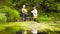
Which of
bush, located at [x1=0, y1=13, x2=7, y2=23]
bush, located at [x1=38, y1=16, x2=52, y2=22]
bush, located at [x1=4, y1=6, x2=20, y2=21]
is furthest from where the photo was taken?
bush, located at [x1=38, y1=16, x2=52, y2=22]

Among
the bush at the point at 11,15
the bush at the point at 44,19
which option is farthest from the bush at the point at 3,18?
the bush at the point at 44,19

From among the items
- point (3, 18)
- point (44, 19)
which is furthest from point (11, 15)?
point (44, 19)

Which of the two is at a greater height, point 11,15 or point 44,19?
point 11,15

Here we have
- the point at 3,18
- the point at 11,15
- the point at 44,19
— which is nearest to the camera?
the point at 3,18

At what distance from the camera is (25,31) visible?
35.3 ft

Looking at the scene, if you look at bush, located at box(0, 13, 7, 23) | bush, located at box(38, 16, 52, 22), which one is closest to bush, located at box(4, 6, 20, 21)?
bush, located at box(0, 13, 7, 23)

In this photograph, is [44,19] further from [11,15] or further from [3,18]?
[3,18]

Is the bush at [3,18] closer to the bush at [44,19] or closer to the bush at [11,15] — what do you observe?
the bush at [11,15]

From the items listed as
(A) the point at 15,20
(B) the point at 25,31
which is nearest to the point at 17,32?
(B) the point at 25,31

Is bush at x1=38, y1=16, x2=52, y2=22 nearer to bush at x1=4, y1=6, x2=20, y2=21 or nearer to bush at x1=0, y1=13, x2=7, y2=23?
bush at x1=4, y1=6, x2=20, y2=21

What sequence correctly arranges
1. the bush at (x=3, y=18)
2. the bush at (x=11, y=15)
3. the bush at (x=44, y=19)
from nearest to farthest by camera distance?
1. the bush at (x=3, y=18)
2. the bush at (x=11, y=15)
3. the bush at (x=44, y=19)

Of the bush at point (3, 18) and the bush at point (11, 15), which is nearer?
the bush at point (3, 18)

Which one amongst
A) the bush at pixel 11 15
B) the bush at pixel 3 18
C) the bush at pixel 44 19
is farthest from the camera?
the bush at pixel 44 19

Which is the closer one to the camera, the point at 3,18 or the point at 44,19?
the point at 3,18
